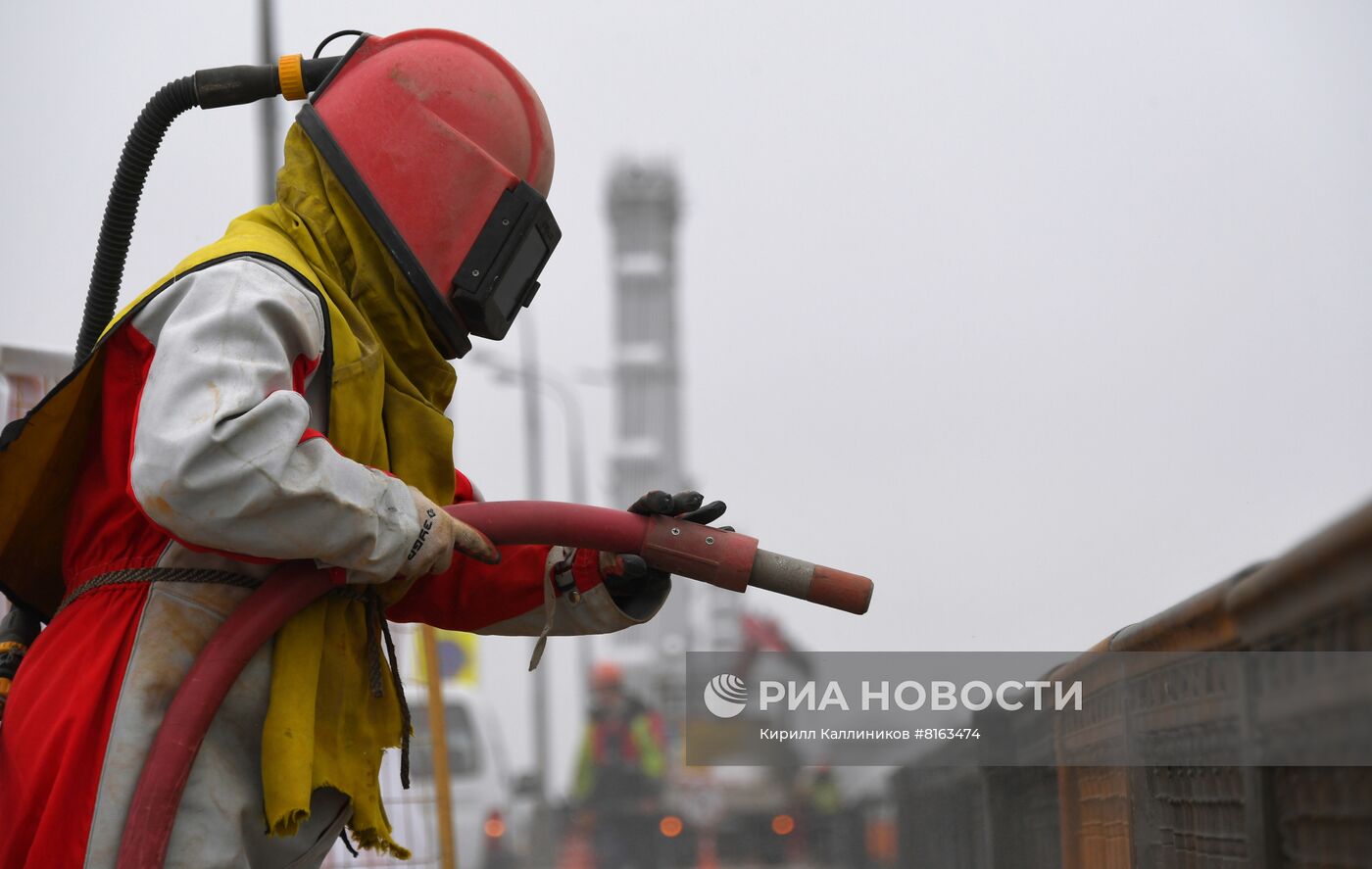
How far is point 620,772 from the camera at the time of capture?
9.38 meters

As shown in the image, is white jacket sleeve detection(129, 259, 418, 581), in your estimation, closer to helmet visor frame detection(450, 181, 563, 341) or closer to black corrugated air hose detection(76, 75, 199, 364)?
helmet visor frame detection(450, 181, 563, 341)

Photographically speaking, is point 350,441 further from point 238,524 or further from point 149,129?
point 149,129

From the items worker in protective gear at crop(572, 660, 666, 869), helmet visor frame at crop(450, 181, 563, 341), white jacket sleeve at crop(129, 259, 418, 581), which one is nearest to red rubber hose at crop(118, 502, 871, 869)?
white jacket sleeve at crop(129, 259, 418, 581)

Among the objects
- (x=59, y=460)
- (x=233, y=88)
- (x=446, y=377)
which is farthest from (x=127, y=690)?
(x=233, y=88)

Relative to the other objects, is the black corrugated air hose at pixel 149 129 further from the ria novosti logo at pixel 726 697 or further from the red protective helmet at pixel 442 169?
the ria novosti logo at pixel 726 697

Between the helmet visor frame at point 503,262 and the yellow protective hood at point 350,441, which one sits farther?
the helmet visor frame at point 503,262

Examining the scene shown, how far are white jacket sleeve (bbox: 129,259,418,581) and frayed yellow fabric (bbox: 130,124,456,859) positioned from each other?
8 cm

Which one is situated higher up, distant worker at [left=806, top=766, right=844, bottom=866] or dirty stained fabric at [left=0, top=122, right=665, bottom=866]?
dirty stained fabric at [left=0, top=122, right=665, bottom=866]

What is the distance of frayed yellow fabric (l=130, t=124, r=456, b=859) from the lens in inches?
72.8

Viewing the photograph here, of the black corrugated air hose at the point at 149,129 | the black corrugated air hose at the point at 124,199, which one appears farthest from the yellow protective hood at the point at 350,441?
the black corrugated air hose at the point at 124,199

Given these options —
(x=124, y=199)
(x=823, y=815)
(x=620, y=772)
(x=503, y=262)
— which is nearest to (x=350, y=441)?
(x=503, y=262)

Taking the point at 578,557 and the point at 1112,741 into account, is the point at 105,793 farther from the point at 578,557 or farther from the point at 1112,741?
the point at 1112,741

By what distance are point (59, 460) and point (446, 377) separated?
530 mm

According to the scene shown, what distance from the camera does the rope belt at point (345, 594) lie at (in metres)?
1.88
